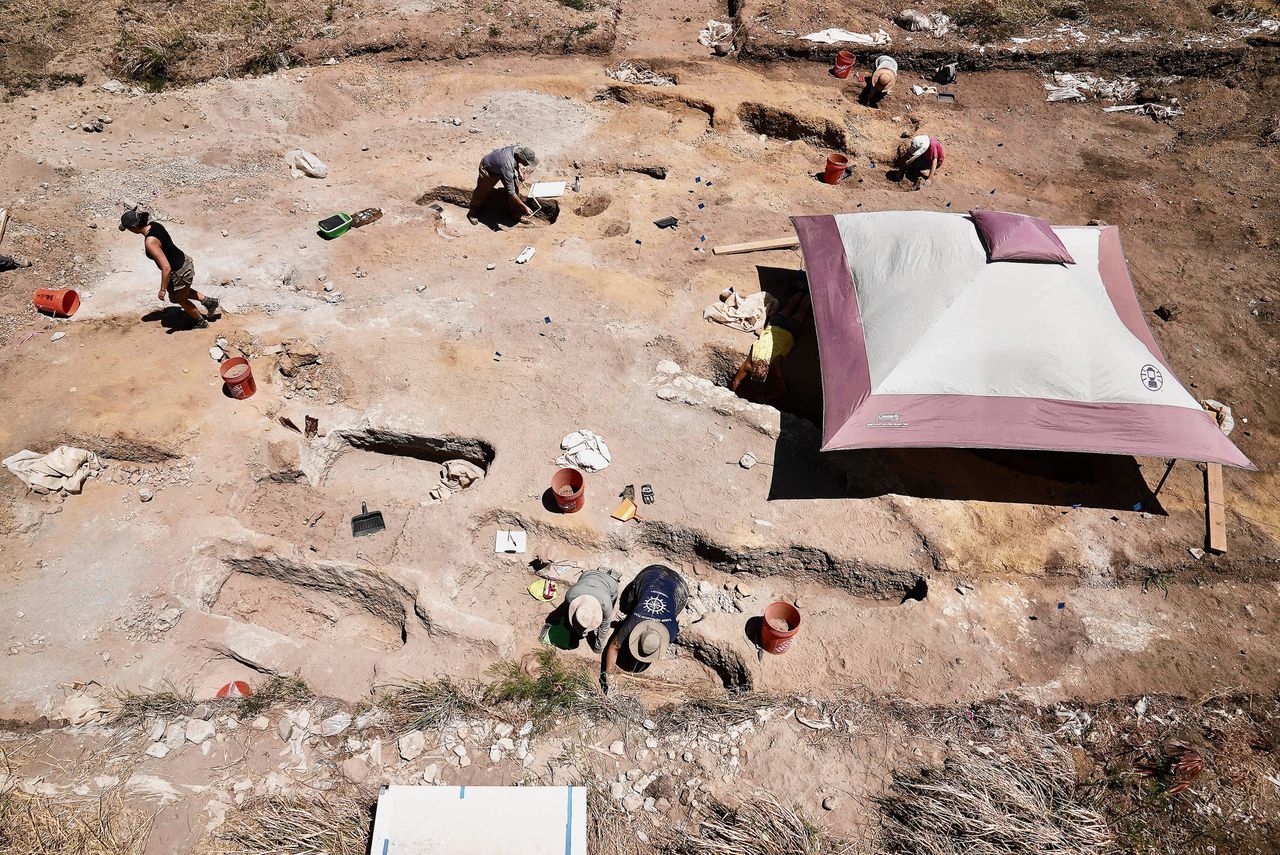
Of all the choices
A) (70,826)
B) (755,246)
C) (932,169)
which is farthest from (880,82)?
(70,826)

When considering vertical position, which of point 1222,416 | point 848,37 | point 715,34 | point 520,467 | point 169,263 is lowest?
point 520,467

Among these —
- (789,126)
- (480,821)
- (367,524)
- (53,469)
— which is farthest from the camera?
(789,126)

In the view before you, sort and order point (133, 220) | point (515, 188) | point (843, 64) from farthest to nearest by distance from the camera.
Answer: point (843, 64) → point (515, 188) → point (133, 220)

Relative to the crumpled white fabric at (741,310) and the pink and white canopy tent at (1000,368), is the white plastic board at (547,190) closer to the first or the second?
the crumpled white fabric at (741,310)

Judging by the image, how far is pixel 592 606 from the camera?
4.91 m

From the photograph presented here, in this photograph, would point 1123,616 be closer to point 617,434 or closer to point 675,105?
point 617,434

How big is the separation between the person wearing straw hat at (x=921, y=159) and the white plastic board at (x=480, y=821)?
376 inches

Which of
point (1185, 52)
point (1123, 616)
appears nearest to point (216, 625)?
point (1123, 616)

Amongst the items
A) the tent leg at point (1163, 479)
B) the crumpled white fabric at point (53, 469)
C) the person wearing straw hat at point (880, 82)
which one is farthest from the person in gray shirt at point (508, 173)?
the tent leg at point (1163, 479)

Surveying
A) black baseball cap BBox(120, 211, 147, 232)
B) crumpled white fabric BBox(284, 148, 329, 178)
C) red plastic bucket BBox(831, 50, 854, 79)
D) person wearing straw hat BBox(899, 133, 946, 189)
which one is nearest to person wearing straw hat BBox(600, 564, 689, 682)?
black baseball cap BBox(120, 211, 147, 232)

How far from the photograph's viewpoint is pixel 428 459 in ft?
22.5

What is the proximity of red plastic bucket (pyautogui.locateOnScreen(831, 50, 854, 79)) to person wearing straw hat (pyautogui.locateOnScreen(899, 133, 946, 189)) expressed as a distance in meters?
2.87

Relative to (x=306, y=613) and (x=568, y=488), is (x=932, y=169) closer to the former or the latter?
(x=568, y=488)

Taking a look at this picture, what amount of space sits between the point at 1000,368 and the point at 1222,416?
3511 millimetres
